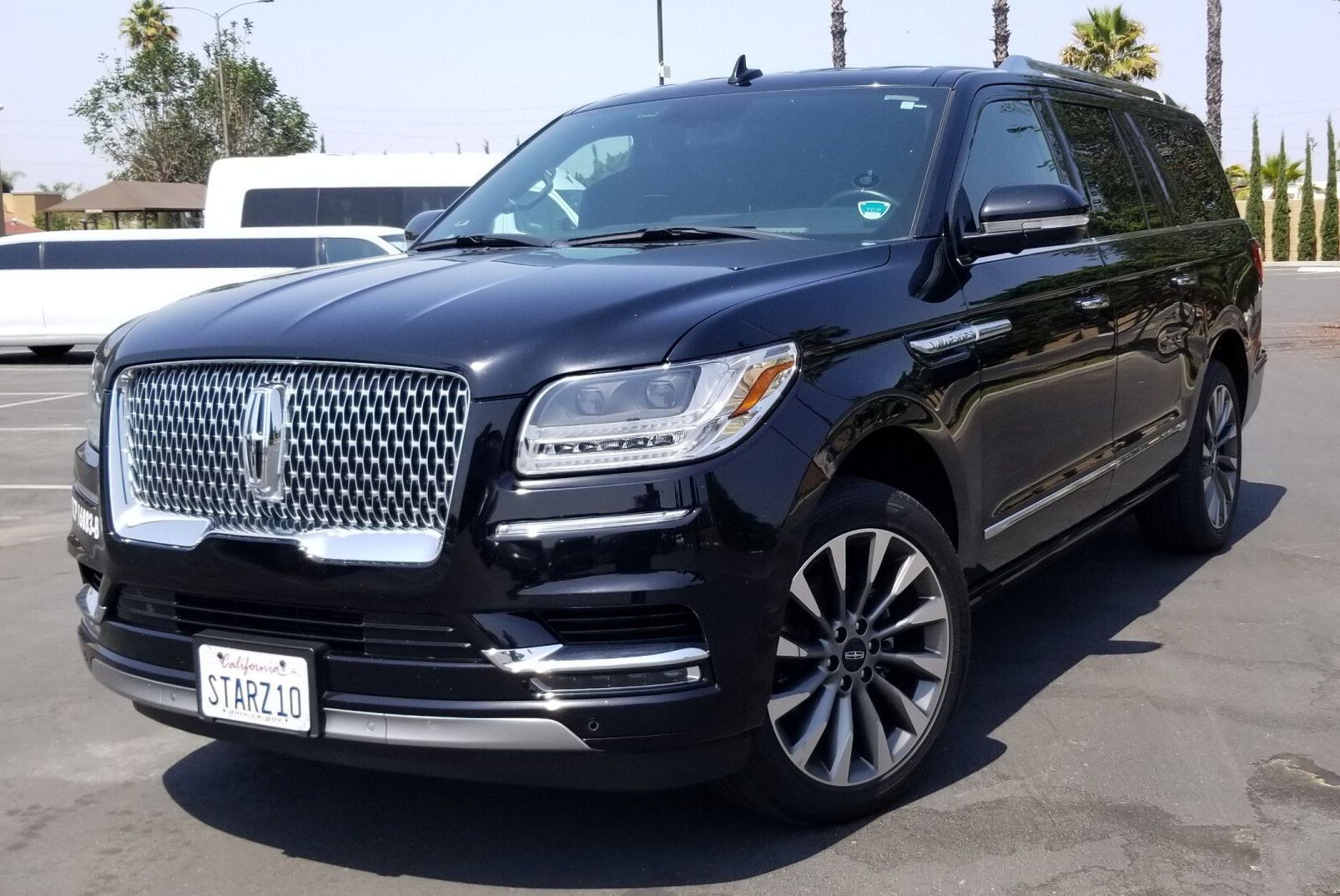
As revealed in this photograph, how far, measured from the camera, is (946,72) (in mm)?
4715

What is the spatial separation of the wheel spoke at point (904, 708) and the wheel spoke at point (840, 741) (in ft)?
0.47

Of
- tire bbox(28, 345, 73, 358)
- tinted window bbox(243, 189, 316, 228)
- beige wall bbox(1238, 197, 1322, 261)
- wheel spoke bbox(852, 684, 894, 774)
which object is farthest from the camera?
beige wall bbox(1238, 197, 1322, 261)

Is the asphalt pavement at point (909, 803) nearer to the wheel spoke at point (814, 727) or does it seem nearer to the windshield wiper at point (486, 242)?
the wheel spoke at point (814, 727)

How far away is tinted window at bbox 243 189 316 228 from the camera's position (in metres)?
23.2

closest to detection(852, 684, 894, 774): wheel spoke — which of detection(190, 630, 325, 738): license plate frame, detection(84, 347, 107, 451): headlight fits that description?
detection(190, 630, 325, 738): license plate frame

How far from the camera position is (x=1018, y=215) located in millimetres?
4137

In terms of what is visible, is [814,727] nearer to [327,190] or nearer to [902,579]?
[902,579]

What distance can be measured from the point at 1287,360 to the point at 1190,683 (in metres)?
12.7

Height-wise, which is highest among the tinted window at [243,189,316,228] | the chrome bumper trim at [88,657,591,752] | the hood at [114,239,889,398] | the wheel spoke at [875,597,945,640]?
the tinted window at [243,189,316,228]

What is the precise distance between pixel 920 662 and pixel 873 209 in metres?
1.31

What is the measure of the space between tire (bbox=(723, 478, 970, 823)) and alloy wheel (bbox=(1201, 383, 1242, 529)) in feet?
9.68

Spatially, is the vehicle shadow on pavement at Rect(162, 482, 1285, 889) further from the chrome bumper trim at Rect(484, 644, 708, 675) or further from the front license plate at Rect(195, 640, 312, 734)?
the chrome bumper trim at Rect(484, 644, 708, 675)

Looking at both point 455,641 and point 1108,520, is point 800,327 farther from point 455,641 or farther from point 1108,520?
point 1108,520

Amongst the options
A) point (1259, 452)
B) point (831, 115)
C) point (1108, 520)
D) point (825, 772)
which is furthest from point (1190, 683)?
point (1259, 452)
